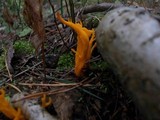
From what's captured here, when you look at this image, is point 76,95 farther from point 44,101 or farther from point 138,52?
point 138,52

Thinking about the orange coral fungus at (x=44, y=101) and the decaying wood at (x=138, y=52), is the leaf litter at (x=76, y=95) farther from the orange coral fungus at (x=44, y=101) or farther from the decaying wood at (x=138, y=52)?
the decaying wood at (x=138, y=52)

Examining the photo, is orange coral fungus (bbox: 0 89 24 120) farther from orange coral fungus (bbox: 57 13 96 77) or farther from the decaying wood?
the decaying wood

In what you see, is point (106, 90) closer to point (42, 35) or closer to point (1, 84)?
point (42, 35)

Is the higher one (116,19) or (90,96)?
(116,19)

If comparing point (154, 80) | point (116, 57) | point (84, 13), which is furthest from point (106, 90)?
point (84, 13)

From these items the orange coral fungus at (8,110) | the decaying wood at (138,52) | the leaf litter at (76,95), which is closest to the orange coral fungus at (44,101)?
the leaf litter at (76,95)
